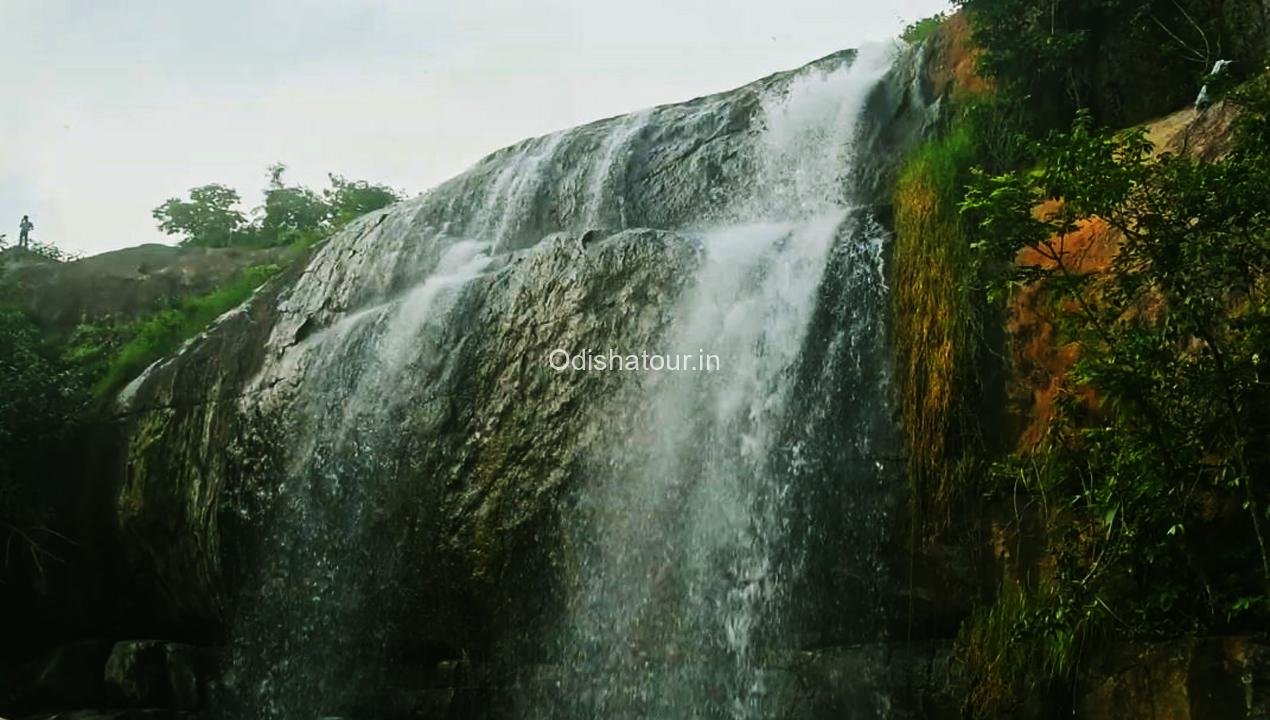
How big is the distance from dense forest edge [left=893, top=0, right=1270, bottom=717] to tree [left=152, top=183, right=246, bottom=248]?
17.1 m

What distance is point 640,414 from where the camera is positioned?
28.4 ft

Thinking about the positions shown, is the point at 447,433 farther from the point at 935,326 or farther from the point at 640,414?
the point at 935,326

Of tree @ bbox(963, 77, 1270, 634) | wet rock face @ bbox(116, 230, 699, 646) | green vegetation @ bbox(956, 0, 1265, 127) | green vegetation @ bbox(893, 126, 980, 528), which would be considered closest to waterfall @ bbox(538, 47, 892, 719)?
green vegetation @ bbox(893, 126, 980, 528)

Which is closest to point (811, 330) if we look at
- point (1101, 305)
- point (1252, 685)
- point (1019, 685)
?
point (1101, 305)

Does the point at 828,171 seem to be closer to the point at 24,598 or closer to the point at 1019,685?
the point at 1019,685

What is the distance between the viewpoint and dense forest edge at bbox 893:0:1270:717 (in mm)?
5453

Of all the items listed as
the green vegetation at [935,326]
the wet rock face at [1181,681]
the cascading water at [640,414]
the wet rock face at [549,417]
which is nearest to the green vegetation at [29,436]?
the wet rock face at [549,417]

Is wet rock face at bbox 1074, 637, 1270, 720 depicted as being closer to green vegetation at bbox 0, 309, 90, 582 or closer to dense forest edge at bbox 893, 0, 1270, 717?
dense forest edge at bbox 893, 0, 1270, 717

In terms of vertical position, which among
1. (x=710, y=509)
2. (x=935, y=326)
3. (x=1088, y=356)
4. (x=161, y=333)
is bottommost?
(x=710, y=509)

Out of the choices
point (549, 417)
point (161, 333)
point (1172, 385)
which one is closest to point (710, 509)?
point (549, 417)

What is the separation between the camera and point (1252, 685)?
4.97 meters

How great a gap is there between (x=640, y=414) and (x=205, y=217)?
16.7m

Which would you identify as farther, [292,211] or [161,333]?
Answer: [292,211]

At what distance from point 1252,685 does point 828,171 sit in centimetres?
660
